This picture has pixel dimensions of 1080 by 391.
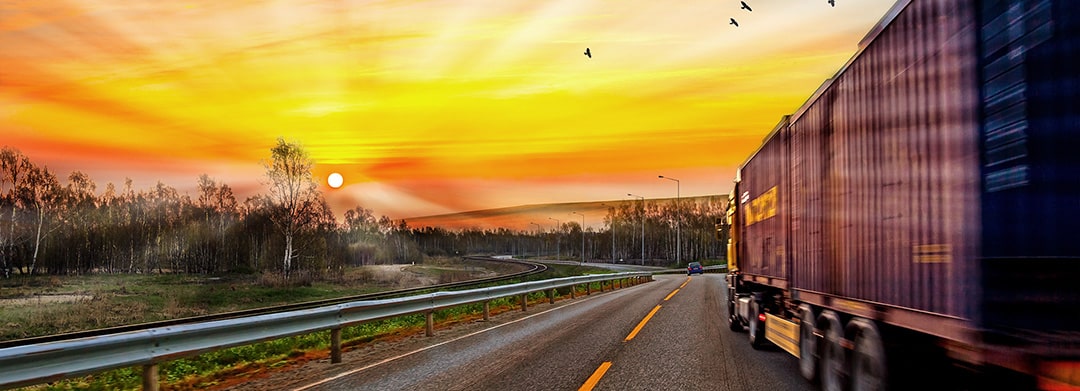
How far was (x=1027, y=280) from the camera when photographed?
3811 millimetres

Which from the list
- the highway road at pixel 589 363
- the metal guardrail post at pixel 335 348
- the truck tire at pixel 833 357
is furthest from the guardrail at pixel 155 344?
the truck tire at pixel 833 357

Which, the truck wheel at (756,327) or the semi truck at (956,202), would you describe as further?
the truck wheel at (756,327)

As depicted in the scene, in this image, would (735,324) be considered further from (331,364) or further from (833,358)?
(331,364)

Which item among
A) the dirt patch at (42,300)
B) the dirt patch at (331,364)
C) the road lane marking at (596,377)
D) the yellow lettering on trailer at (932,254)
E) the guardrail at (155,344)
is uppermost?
the yellow lettering on trailer at (932,254)

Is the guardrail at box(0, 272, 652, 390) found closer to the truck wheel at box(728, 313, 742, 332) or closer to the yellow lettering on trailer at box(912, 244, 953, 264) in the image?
the truck wheel at box(728, 313, 742, 332)

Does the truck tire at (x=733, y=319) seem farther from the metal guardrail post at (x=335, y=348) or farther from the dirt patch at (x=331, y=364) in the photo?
the metal guardrail post at (x=335, y=348)

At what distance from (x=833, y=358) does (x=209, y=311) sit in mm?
32562

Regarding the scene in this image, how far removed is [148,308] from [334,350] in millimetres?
27365

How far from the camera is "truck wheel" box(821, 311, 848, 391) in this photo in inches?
246

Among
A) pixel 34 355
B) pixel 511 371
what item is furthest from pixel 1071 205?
pixel 34 355

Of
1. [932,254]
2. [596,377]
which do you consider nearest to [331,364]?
[596,377]

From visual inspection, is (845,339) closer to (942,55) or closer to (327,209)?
(942,55)

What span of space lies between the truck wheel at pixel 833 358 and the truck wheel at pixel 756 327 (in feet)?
12.3

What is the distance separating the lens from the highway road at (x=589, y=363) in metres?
7.75
